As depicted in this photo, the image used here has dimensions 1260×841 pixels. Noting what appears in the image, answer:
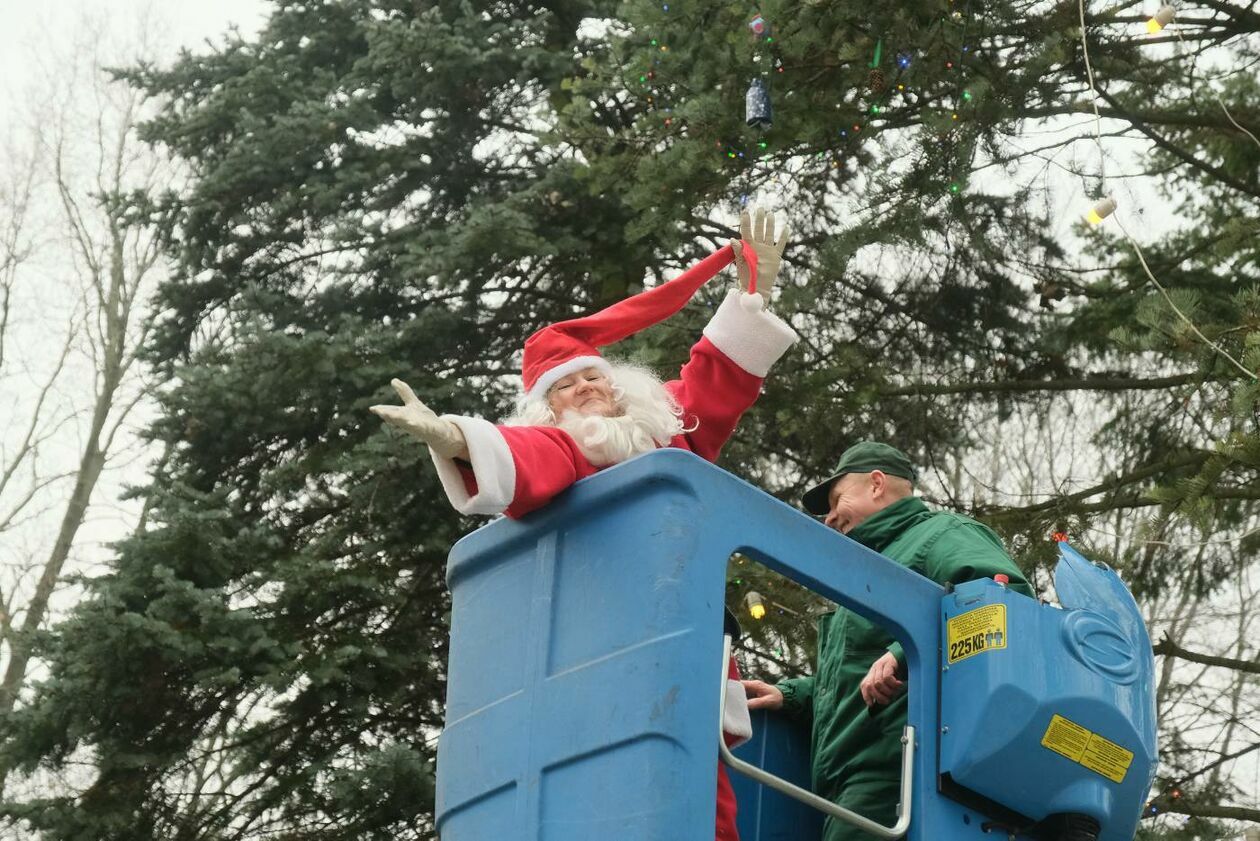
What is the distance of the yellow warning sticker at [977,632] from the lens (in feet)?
11.1

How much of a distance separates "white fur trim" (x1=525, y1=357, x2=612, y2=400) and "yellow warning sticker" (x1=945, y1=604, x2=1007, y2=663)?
1154mm

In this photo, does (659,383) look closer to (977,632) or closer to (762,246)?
(762,246)

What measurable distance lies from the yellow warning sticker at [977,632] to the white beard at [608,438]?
782mm

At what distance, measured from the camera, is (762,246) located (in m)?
4.09

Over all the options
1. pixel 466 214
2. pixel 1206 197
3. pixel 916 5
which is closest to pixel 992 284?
pixel 1206 197

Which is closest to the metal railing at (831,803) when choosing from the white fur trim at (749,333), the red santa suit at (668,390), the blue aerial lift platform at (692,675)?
the blue aerial lift platform at (692,675)

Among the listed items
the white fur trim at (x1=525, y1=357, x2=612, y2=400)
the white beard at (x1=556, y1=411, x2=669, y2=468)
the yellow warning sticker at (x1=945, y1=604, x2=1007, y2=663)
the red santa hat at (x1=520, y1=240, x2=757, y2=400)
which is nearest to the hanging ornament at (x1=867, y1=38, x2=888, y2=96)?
the red santa hat at (x1=520, y1=240, x2=757, y2=400)

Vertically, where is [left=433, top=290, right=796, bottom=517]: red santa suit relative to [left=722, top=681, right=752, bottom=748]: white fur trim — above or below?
above

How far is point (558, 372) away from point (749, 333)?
19.7 inches

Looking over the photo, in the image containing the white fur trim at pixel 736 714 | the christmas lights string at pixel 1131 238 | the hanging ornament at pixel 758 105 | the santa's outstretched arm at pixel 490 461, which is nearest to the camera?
the santa's outstretched arm at pixel 490 461

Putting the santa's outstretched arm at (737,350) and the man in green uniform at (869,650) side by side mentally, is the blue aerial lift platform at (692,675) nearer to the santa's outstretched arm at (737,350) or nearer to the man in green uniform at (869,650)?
the man in green uniform at (869,650)

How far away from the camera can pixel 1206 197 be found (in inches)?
352

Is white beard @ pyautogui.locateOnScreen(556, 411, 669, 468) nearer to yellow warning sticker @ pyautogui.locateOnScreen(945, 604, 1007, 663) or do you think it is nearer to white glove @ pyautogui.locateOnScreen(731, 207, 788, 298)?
white glove @ pyautogui.locateOnScreen(731, 207, 788, 298)

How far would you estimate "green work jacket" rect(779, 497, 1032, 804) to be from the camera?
3.64m
